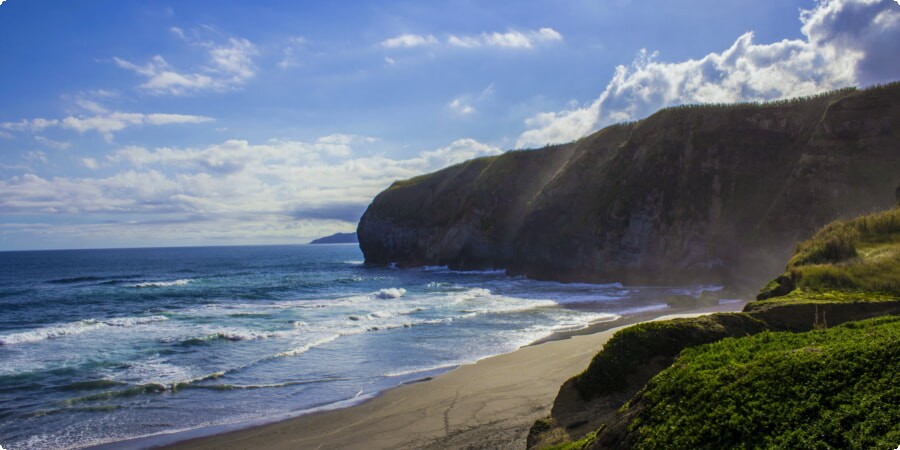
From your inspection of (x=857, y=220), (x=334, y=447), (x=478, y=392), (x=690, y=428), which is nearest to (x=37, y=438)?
(x=334, y=447)

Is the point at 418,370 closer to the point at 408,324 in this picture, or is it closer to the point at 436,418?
the point at 436,418

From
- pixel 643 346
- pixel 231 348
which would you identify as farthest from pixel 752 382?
pixel 231 348

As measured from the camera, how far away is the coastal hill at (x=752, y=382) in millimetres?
4039

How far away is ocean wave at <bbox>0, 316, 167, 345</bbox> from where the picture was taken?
20.2 metres

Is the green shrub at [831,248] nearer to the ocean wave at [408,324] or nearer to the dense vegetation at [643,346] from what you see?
the dense vegetation at [643,346]

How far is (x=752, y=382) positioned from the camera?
15.5 feet

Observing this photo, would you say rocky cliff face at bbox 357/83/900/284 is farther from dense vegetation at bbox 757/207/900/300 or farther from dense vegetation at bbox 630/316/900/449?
dense vegetation at bbox 630/316/900/449

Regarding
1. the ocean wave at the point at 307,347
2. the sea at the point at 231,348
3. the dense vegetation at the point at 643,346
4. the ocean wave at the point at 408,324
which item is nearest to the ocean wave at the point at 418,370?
the sea at the point at 231,348

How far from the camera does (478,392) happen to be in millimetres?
11148

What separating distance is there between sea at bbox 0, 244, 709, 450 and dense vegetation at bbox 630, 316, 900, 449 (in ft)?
25.6

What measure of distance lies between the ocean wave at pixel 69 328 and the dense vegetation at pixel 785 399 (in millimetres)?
23213

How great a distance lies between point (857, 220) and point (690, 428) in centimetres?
1215

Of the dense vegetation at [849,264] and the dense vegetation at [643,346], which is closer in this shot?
the dense vegetation at [643,346]

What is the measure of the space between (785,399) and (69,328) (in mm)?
26291
